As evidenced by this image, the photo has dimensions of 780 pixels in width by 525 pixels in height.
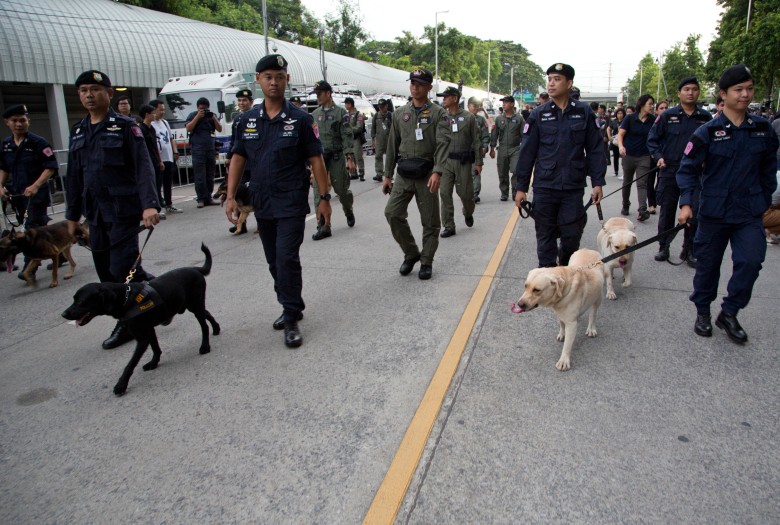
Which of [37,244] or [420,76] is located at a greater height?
[420,76]

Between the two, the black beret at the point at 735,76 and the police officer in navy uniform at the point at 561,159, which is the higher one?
the black beret at the point at 735,76

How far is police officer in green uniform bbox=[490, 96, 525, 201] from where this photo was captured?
10.5 m

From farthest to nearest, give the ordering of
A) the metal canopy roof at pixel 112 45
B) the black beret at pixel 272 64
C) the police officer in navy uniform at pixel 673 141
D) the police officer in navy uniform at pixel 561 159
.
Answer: the metal canopy roof at pixel 112 45, the police officer in navy uniform at pixel 673 141, the police officer in navy uniform at pixel 561 159, the black beret at pixel 272 64

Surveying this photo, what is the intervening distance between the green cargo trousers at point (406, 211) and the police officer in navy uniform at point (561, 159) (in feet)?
4.00

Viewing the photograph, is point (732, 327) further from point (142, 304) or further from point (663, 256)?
point (142, 304)

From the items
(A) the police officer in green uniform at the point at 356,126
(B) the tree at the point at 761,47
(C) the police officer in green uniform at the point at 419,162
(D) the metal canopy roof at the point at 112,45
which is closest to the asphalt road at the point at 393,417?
(C) the police officer in green uniform at the point at 419,162

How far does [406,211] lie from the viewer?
5773 millimetres

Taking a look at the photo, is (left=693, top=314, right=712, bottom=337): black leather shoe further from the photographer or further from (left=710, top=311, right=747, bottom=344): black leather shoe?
the photographer

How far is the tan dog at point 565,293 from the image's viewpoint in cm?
350

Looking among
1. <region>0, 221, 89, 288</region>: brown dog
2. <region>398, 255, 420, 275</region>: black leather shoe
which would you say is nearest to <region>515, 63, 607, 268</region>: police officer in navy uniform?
<region>398, 255, 420, 275</region>: black leather shoe

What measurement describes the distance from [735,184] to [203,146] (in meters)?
9.62

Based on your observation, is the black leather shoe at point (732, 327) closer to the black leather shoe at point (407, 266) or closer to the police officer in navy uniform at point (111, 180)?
the black leather shoe at point (407, 266)

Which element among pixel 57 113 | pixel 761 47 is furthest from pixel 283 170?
pixel 761 47

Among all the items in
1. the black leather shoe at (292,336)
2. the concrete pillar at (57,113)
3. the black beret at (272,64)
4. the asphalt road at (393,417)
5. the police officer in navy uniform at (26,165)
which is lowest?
the asphalt road at (393,417)
